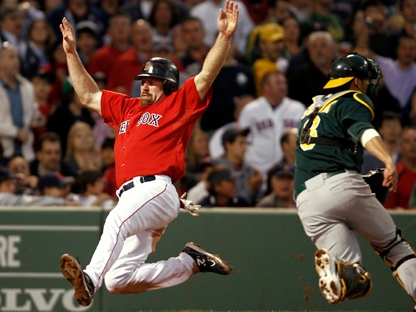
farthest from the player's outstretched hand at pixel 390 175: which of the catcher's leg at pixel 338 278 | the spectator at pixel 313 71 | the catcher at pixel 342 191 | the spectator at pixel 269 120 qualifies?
the spectator at pixel 313 71

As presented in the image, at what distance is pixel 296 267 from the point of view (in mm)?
9578

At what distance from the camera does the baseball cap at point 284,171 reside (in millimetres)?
11117

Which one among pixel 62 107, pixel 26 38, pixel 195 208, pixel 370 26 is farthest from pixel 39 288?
pixel 370 26

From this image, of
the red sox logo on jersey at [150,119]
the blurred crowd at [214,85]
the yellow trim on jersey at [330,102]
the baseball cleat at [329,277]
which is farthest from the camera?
the blurred crowd at [214,85]

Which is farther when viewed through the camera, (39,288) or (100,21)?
(100,21)

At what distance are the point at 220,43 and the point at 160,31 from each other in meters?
7.28

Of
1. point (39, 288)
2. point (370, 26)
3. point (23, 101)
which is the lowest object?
point (39, 288)

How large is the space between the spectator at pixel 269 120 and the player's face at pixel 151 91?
183 inches

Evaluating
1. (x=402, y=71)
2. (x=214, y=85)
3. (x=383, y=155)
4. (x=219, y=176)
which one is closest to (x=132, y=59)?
(x=214, y=85)

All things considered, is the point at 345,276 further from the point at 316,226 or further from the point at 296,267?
the point at 296,267

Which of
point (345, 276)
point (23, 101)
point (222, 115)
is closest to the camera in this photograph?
point (345, 276)

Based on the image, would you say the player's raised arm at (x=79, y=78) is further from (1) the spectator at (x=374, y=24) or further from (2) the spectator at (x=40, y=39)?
A: (1) the spectator at (x=374, y=24)

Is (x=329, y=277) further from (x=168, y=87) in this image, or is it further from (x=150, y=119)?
(x=168, y=87)

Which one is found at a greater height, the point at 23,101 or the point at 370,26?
the point at 370,26
